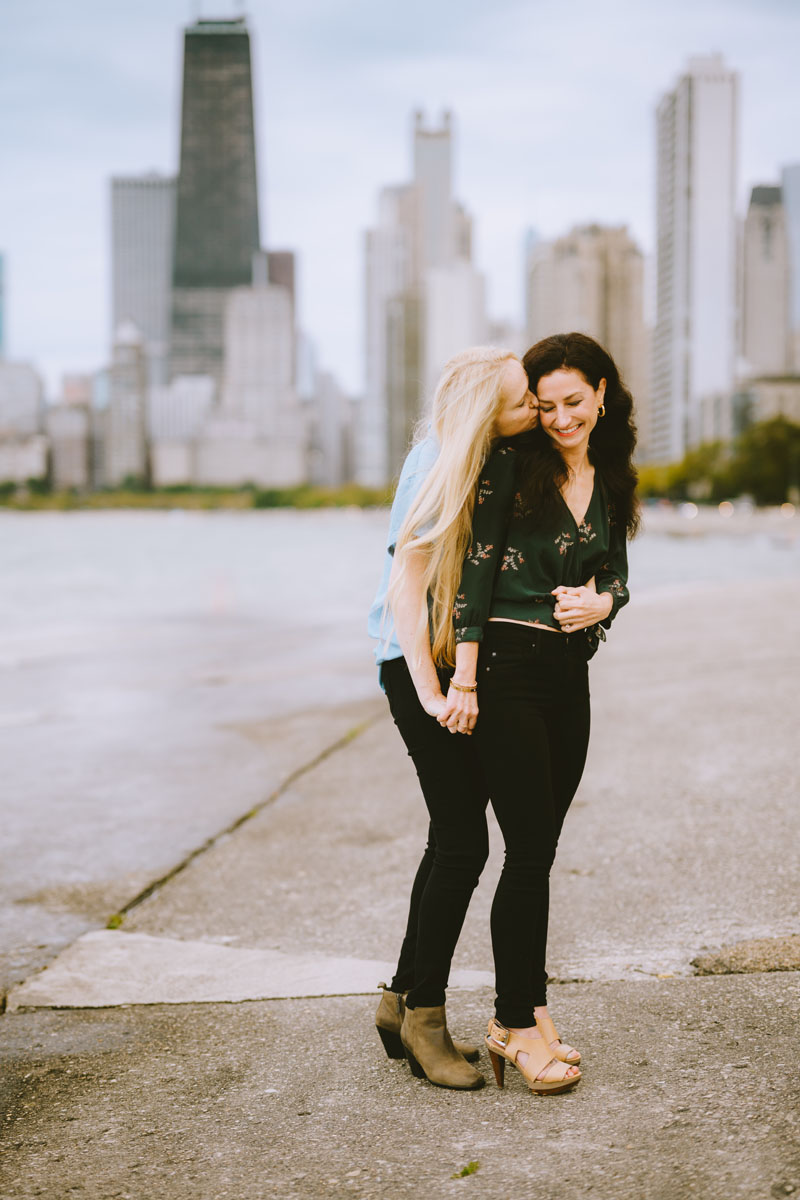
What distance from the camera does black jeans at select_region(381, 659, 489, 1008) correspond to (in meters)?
3.08

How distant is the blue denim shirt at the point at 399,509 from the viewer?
3025 mm

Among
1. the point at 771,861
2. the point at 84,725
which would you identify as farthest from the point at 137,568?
the point at 771,861

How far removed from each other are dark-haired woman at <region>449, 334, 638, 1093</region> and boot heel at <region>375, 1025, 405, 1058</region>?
0.28 meters

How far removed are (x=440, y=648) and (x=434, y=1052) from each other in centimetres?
106

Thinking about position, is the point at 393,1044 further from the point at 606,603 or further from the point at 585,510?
the point at 585,510

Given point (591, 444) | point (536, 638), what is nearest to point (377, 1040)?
point (536, 638)

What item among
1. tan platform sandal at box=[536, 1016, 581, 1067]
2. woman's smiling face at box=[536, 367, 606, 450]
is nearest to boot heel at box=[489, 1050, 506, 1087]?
tan platform sandal at box=[536, 1016, 581, 1067]

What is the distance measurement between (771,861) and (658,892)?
57 cm

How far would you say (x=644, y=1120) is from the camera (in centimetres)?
280

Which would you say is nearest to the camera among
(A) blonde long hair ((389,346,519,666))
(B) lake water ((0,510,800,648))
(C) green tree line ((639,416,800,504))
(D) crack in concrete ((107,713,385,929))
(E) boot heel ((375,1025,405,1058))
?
(A) blonde long hair ((389,346,519,666))

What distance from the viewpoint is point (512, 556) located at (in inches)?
119

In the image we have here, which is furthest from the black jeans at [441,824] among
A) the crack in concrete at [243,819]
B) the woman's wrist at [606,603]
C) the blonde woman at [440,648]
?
the crack in concrete at [243,819]

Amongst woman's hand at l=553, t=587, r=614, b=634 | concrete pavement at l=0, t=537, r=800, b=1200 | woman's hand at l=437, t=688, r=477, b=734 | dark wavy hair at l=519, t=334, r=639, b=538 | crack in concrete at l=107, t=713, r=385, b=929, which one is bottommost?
crack in concrete at l=107, t=713, r=385, b=929

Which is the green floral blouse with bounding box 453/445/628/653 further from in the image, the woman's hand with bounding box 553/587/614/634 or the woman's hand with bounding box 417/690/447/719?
the woman's hand with bounding box 417/690/447/719
